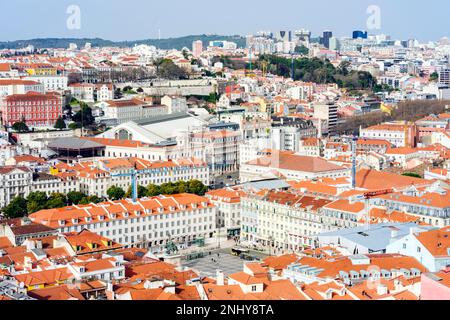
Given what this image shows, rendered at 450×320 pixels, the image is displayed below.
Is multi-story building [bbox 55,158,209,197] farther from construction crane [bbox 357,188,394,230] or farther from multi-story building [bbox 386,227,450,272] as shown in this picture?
multi-story building [bbox 386,227,450,272]

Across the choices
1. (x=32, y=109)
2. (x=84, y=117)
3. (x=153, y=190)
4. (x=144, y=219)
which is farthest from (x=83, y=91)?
(x=144, y=219)

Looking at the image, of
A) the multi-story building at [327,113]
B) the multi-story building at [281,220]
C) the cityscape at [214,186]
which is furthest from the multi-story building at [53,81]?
the multi-story building at [281,220]

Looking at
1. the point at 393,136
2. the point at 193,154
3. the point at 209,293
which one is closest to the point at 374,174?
the point at 193,154

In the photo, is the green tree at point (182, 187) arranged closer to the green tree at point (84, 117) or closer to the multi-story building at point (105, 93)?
the green tree at point (84, 117)

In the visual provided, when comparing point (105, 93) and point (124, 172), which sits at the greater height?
point (105, 93)

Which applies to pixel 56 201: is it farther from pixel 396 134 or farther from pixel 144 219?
pixel 396 134

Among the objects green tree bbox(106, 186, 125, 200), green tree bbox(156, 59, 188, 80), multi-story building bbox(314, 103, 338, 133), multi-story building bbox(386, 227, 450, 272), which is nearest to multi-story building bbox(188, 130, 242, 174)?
green tree bbox(106, 186, 125, 200)

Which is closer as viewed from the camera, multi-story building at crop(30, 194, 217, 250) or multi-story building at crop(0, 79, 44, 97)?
multi-story building at crop(30, 194, 217, 250)
